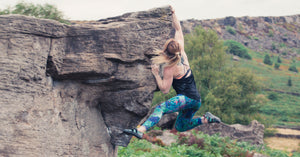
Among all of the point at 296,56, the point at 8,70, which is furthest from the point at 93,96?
the point at 296,56

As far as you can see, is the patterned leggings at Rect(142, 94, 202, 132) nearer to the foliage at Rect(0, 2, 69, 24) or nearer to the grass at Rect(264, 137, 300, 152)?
the foliage at Rect(0, 2, 69, 24)

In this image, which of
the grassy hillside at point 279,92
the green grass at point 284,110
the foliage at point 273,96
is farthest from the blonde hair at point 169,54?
the foliage at point 273,96

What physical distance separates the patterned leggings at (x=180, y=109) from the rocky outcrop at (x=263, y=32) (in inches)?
3273

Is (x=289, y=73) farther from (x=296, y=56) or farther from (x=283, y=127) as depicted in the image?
(x=283, y=127)

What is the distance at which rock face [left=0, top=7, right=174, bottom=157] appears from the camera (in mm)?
5789

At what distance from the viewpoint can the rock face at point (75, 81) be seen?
5789 mm

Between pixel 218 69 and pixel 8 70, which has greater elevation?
pixel 8 70

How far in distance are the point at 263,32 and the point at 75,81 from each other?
108 meters

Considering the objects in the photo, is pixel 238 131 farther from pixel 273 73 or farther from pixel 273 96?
pixel 273 73

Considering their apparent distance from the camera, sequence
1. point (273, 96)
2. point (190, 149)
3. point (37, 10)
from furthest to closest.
→ point (273, 96), point (37, 10), point (190, 149)

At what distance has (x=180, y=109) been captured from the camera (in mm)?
6910

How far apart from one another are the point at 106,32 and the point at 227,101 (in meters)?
25.2

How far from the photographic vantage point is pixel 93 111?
23.5ft

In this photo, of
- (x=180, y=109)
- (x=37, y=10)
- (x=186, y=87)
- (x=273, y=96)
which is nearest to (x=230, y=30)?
(x=273, y=96)
